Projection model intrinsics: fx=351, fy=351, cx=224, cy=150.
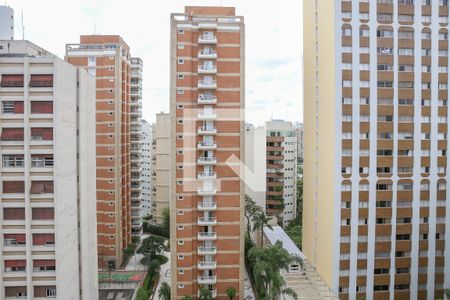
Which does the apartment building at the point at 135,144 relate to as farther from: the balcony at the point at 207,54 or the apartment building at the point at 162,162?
the balcony at the point at 207,54

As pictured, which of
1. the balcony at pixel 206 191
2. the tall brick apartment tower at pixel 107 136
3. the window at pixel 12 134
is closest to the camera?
the window at pixel 12 134

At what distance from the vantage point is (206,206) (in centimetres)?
2970

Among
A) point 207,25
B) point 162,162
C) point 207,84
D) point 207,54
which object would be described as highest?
point 207,25

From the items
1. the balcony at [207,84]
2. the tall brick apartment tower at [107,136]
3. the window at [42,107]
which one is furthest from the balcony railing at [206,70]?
the tall brick apartment tower at [107,136]

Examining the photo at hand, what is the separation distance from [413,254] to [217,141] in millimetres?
18587

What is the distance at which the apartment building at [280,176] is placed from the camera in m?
52.8

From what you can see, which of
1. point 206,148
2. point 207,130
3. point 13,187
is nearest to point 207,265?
point 206,148

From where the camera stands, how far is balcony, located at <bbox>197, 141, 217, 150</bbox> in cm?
2930

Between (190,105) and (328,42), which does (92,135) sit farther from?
(328,42)

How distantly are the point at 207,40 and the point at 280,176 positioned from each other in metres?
29.1

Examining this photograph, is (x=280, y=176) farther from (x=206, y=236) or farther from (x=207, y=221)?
(x=206, y=236)

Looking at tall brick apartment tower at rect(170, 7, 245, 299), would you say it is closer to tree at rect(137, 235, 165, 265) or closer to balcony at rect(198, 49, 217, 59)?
balcony at rect(198, 49, 217, 59)

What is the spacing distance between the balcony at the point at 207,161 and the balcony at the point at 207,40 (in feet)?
31.3

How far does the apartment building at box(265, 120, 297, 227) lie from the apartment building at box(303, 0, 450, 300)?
2379 centimetres
